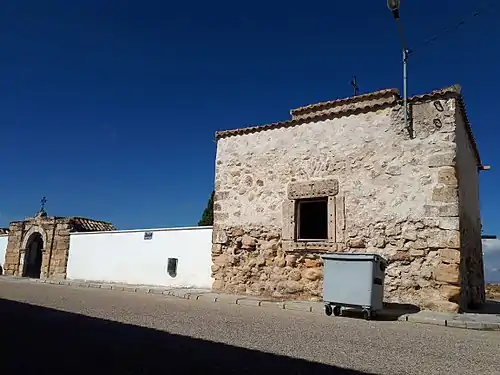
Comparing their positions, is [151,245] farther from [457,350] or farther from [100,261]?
[457,350]

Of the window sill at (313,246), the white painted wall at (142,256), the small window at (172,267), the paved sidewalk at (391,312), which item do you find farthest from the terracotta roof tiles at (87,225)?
the window sill at (313,246)

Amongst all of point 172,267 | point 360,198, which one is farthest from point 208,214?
point 360,198

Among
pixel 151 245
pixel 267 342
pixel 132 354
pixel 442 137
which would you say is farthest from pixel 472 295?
pixel 151 245

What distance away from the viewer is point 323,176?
8891mm

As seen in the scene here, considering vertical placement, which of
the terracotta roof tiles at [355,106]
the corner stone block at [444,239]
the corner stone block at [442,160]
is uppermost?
the terracotta roof tiles at [355,106]

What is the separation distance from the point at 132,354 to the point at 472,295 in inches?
296

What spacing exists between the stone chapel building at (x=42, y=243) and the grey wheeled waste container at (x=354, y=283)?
12.2 m

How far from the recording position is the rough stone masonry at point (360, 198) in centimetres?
748

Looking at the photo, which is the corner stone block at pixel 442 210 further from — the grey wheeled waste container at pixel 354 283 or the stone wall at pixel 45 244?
the stone wall at pixel 45 244

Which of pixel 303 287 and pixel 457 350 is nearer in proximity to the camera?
pixel 457 350

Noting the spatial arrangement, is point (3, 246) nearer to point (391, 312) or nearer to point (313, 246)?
point (313, 246)

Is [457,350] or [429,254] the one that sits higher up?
[429,254]

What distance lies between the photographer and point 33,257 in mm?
19281

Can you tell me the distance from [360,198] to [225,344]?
5058 mm
